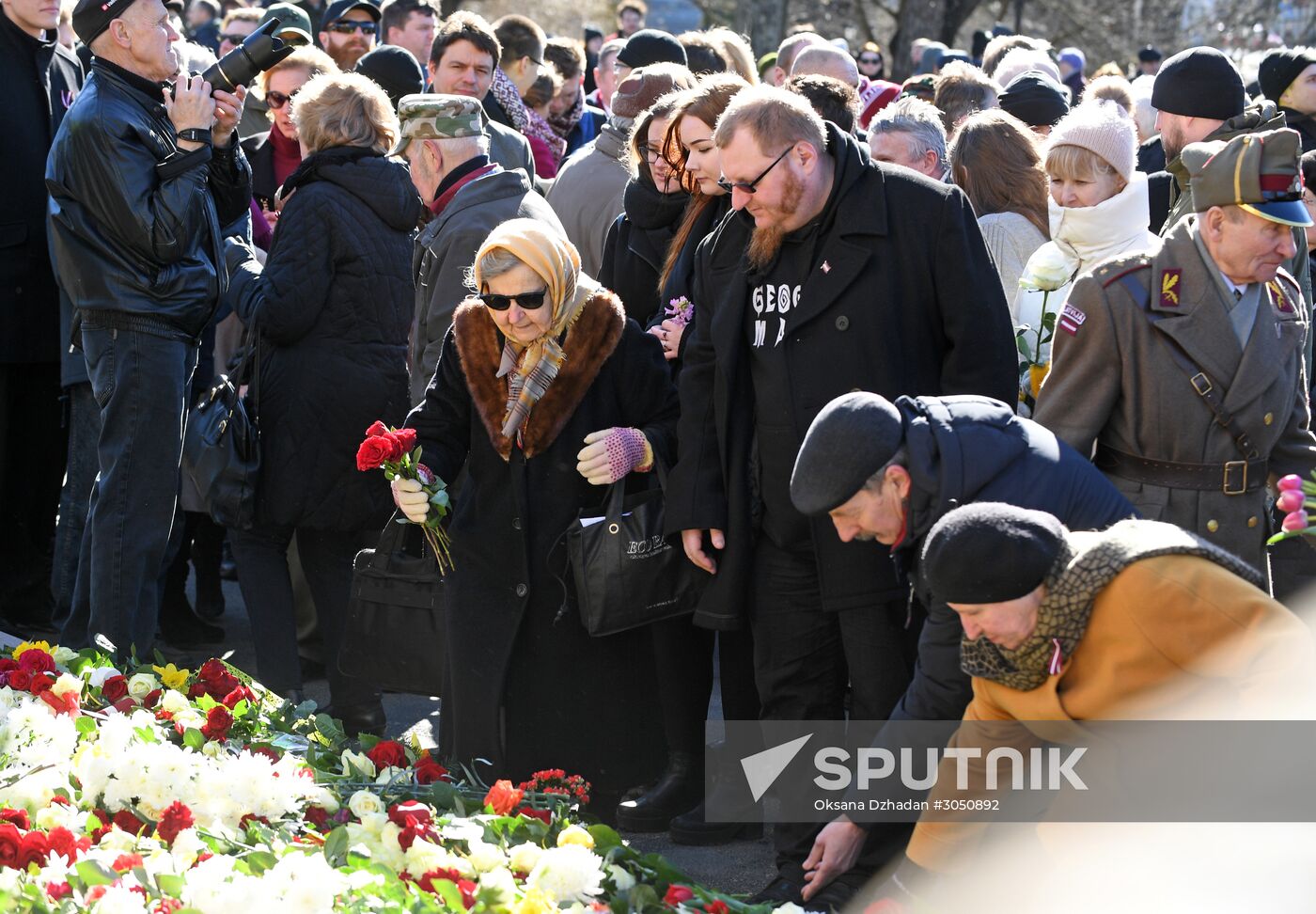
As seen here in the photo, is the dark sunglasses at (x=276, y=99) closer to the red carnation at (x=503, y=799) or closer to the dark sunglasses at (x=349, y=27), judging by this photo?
the dark sunglasses at (x=349, y=27)

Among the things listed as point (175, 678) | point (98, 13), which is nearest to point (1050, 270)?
point (175, 678)

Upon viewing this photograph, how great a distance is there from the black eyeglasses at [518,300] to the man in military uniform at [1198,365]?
4.53 feet

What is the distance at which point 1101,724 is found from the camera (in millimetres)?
2973

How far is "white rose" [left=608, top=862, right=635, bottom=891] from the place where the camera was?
9.98 ft

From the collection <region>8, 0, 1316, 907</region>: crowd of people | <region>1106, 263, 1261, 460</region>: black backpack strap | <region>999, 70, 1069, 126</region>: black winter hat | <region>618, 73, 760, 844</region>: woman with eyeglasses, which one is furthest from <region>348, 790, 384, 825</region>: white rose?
<region>999, 70, 1069, 126</region>: black winter hat

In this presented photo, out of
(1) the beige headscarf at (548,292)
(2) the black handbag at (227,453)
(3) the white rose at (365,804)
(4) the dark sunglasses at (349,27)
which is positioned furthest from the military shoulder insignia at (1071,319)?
(4) the dark sunglasses at (349,27)

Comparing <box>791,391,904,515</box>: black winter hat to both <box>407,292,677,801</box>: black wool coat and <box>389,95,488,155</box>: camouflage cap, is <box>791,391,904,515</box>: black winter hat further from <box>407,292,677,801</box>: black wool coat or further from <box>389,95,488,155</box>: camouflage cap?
<box>389,95,488,155</box>: camouflage cap

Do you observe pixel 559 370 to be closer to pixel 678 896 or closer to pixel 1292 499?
pixel 678 896

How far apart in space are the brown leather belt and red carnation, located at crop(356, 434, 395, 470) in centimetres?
185

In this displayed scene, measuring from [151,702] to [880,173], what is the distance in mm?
2238

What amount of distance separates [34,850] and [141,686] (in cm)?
112

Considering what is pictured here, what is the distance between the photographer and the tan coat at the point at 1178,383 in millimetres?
4062

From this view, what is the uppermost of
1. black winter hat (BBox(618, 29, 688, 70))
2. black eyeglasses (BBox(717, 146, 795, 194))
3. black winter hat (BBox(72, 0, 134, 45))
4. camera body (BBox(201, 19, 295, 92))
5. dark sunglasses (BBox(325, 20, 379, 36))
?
black winter hat (BBox(72, 0, 134, 45))

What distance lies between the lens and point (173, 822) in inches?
123
